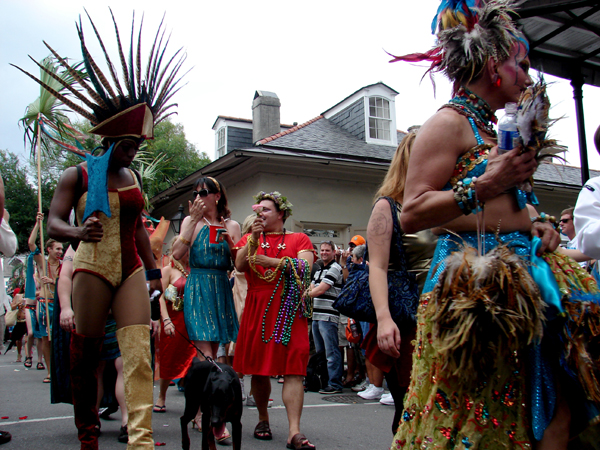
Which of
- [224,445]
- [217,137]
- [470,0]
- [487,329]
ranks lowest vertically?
[224,445]

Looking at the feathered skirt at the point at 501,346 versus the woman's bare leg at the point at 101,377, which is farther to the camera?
the woman's bare leg at the point at 101,377

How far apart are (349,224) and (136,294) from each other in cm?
1169

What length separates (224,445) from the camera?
435 cm

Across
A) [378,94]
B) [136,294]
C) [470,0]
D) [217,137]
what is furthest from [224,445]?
[217,137]

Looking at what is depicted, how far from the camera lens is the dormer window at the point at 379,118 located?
17.0 meters

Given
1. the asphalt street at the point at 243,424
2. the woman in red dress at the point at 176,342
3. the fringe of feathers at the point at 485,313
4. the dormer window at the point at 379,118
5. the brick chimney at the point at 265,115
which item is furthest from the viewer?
the brick chimney at the point at 265,115

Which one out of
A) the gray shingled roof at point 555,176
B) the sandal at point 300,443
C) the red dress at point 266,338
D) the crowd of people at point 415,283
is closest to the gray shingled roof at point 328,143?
the gray shingled roof at point 555,176

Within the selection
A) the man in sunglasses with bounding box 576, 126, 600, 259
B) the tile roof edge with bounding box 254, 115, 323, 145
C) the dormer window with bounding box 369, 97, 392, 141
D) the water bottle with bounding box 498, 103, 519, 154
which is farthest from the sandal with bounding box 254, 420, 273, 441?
the dormer window with bounding box 369, 97, 392, 141

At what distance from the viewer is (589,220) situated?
2627mm

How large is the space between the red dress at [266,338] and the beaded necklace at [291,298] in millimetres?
28

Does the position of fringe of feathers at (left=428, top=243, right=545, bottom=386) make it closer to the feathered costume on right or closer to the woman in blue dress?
the feathered costume on right

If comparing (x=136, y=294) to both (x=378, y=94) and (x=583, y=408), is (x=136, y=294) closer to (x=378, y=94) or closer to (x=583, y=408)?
(x=583, y=408)

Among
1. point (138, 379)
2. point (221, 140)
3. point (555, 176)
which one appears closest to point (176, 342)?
point (138, 379)

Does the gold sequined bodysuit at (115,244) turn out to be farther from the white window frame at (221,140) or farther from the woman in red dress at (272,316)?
the white window frame at (221,140)
